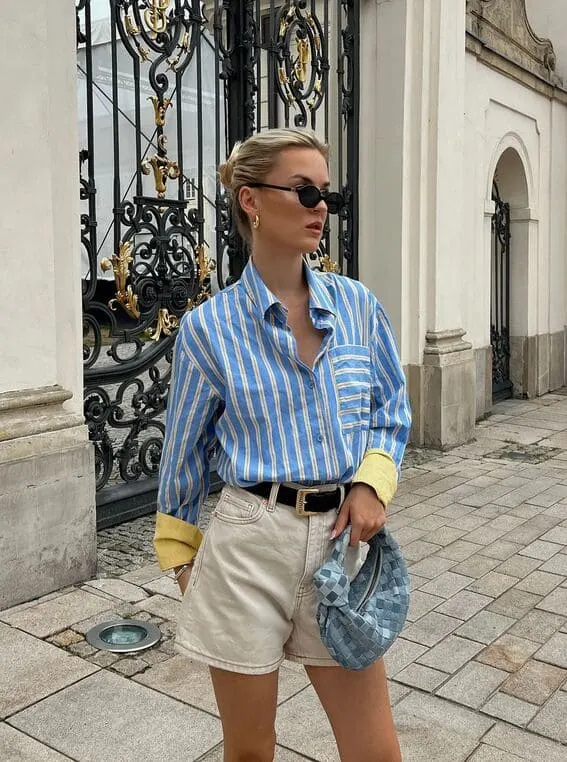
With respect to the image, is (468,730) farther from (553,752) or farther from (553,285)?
(553,285)

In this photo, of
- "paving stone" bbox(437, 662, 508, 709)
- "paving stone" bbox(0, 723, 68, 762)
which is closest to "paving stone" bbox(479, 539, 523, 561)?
"paving stone" bbox(437, 662, 508, 709)

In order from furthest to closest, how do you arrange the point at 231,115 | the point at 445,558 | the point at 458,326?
the point at 458,326, the point at 231,115, the point at 445,558

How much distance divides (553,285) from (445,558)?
7.62 meters

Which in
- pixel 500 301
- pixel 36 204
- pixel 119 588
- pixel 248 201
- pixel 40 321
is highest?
pixel 36 204

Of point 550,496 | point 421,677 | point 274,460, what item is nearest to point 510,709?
point 421,677

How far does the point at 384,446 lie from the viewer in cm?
180

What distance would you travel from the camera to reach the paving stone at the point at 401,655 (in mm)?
3338

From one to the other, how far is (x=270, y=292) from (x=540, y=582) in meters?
3.17

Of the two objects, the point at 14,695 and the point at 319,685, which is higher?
the point at 319,685

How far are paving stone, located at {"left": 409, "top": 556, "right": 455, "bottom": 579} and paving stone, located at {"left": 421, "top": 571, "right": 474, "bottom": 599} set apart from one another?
0.05 m

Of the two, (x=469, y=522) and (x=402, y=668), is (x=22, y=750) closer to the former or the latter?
(x=402, y=668)

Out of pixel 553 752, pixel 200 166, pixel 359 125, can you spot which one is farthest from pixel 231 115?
pixel 553 752

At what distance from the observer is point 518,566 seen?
4578 millimetres

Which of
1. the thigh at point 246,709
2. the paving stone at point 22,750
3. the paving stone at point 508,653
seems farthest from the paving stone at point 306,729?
the thigh at point 246,709
